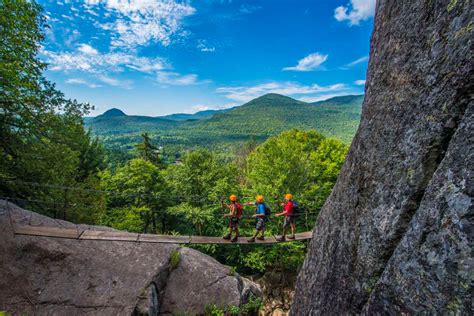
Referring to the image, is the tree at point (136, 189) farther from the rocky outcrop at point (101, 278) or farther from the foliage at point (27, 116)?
the rocky outcrop at point (101, 278)

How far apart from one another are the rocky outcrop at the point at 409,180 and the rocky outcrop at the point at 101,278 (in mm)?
5687

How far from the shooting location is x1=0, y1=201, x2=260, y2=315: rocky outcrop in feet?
23.2

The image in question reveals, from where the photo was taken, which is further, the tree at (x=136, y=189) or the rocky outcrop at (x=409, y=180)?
the tree at (x=136, y=189)

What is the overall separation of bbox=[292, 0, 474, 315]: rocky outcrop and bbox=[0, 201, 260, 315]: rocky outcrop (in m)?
5.69

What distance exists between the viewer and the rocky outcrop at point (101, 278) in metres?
7.07

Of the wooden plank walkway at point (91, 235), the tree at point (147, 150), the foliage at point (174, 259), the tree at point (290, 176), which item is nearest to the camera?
the wooden plank walkway at point (91, 235)

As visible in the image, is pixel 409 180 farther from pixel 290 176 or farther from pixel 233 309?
pixel 290 176

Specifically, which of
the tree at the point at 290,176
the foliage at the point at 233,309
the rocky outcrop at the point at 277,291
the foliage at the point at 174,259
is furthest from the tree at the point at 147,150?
the foliage at the point at 233,309

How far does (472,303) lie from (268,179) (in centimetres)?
1496

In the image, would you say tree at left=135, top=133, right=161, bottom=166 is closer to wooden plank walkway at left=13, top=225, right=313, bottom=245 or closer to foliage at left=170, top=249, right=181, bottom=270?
wooden plank walkway at left=13, top=225, right=313, bottom=245

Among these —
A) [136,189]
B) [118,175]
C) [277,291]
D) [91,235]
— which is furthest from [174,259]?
[118,175]

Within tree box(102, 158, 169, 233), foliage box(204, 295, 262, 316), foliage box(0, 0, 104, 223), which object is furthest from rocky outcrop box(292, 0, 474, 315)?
tree box(102, 158, 169, 233)

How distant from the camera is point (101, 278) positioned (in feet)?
25.8

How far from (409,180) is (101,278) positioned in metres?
9.06
